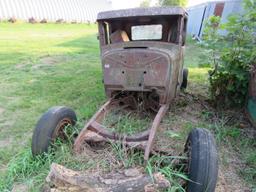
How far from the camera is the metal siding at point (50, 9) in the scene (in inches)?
842

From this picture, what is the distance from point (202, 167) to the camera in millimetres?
1998

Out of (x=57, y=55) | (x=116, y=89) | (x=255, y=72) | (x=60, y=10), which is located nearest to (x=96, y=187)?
(x=116, y=89)

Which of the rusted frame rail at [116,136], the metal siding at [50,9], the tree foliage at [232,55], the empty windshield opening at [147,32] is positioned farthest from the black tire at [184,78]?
the metal siding at [50,9]

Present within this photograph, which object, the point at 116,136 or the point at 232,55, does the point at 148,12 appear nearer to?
the point at 232,55

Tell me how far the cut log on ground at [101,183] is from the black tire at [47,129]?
1.99ft

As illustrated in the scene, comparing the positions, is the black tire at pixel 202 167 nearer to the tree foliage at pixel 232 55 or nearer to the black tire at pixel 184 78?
the tree foliage at pixel 232 55

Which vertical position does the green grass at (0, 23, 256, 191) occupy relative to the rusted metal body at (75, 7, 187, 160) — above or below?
below

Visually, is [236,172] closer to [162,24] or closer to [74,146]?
[74,146]

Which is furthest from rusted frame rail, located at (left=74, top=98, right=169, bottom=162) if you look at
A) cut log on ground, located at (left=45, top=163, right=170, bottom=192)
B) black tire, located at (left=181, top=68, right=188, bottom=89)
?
black tire, located at (left=181, top=68, right=188, bottom=89)

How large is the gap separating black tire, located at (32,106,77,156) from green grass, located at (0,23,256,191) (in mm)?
108

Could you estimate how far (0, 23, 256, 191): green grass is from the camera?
7.93 ft

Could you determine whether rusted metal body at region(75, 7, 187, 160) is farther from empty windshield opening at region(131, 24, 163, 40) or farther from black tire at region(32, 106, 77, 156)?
empty windshield opening at region(131, 24, 163, 40)

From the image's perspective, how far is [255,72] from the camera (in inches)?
144

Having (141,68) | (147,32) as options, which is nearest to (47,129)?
(141,68)
